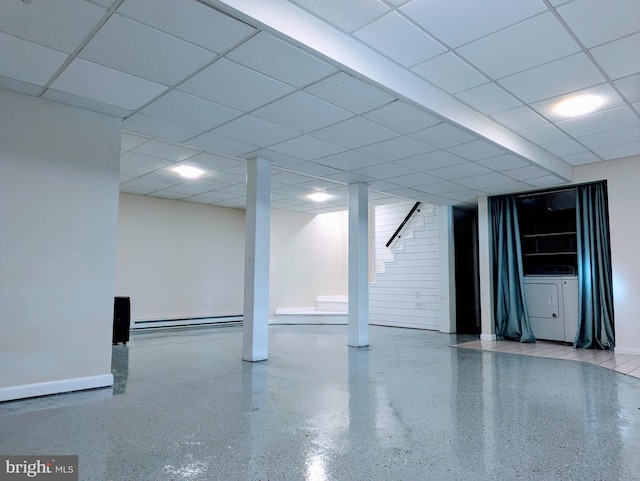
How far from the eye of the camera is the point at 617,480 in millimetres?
2002

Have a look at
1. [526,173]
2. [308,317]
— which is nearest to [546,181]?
[526,173]

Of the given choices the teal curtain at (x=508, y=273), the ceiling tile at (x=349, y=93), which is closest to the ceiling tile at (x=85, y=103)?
the ceiling tile at (x=349, y=93)

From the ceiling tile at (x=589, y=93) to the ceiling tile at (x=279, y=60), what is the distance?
229 cm

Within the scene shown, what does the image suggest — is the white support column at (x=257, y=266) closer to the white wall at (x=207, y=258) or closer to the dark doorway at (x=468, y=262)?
the white wall at (x=207, y=258)

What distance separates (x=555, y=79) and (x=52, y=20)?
373cm

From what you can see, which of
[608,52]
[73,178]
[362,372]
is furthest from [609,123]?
[73,178]

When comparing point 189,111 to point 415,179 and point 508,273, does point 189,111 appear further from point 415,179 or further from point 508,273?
point 508,273

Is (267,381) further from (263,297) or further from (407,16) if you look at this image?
(407,16)

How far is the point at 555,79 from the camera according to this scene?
354 centimetres

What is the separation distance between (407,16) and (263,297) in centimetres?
343

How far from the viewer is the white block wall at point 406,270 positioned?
862 cm

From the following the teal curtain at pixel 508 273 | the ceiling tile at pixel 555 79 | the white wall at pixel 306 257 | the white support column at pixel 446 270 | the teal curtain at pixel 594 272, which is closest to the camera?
the ceiling tile at pixel 555 79

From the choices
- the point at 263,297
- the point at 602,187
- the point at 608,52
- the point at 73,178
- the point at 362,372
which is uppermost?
the point at 608,52

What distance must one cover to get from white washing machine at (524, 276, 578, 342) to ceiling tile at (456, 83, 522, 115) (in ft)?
12.5
